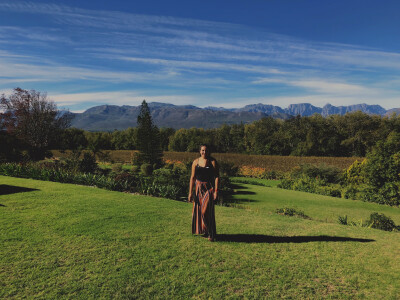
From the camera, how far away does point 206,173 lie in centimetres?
541

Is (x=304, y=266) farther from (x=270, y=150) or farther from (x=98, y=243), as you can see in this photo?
(x=270, y=150)

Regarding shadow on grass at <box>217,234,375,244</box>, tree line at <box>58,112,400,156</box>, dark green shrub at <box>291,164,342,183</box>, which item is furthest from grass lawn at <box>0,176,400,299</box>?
tree line at <box>58,112,400,156</box>

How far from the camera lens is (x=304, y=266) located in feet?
14.6

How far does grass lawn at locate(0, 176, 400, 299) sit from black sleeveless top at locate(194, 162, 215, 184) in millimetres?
1346

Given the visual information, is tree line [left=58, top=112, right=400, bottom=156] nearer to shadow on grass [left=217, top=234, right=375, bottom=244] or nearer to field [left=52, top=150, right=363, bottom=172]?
field [left=52, top=150, right=363, bottom=172]

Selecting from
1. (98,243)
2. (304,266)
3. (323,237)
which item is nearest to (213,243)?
(304,266)

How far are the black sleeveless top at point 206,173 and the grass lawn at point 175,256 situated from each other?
135cm

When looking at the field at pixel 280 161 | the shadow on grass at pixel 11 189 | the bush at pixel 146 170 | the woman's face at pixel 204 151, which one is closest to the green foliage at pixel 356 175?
the field at pixel 280 161

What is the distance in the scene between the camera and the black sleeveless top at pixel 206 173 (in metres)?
5.38

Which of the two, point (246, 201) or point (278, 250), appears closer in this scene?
point (278, 250)

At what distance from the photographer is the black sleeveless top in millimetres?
5379

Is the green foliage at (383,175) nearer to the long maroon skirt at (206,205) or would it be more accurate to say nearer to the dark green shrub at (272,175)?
the dark green shrub at (272,175)

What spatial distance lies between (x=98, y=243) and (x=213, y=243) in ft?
7.72

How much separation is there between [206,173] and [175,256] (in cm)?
176
